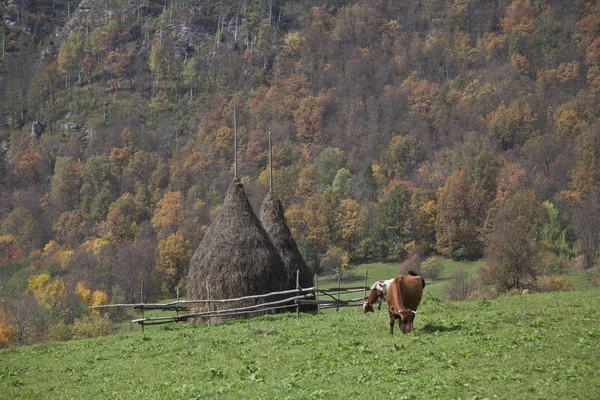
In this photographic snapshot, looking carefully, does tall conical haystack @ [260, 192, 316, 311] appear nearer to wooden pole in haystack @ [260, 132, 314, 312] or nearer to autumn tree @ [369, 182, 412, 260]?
wooden pole in haystack @ [260, 132, 314, 312]

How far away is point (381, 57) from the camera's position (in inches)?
7515

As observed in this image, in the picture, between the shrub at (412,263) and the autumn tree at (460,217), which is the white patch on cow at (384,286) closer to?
the shrub at (412,263)

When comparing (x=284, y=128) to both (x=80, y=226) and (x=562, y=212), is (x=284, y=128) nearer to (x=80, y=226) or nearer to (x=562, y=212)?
(x=80, y=226)

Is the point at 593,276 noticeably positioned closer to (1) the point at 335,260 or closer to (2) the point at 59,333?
(1) the point at 335,260

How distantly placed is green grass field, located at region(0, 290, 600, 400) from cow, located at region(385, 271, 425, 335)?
385 mm

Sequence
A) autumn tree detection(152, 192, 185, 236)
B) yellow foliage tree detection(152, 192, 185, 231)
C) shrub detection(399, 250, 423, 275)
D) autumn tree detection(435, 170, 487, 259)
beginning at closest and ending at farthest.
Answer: shrub detection(399, 250, 423, 275) < autumn tree detection(435, 170, 487, 259) < autumn tree detection(152, 192, 185, 236) < yellow foliage tree detection(152, 192, 185, 231)

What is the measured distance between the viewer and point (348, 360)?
1536 centimetres

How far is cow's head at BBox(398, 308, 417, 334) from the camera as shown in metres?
17.4

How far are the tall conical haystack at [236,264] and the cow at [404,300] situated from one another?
11.3m

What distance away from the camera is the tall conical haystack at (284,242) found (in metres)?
31.6

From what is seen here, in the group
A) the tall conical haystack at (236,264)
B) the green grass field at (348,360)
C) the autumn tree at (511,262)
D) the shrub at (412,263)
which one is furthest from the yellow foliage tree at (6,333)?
the green grass field at (348,360)

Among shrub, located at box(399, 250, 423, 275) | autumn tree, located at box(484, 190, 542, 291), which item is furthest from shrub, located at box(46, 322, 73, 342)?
shrub, located at box(399, 250, 423, 275)

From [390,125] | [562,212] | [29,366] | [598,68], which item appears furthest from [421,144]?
[29,366]

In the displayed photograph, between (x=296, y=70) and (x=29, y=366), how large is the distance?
17896cm
